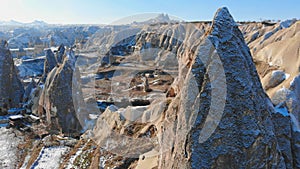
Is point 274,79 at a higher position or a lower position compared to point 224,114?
lower

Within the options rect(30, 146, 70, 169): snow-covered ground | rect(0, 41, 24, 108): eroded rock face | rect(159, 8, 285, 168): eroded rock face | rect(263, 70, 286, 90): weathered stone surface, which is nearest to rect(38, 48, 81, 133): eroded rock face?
→ rect(30, 146, 70, 169): snow-covered ground

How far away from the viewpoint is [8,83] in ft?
63.2

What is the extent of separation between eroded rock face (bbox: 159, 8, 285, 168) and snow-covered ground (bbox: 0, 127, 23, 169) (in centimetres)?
896

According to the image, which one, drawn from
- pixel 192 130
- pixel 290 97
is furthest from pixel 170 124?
pixel 290 97

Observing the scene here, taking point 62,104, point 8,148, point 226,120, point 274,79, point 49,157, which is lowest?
point 8,148

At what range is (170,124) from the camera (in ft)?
17.8

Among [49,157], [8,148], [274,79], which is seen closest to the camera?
[274,79]

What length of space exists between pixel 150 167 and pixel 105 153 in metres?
2.73

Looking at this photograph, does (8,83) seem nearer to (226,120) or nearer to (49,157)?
(49,157)

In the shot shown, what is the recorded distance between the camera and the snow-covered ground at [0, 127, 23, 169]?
10975 mm

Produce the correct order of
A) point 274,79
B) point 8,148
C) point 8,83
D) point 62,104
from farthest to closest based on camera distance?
point 8,83
point 62,104
point 8,148
point 274,79

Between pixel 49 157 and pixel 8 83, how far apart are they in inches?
433

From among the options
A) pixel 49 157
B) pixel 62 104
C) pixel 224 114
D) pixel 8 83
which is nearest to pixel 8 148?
pixel 62 104

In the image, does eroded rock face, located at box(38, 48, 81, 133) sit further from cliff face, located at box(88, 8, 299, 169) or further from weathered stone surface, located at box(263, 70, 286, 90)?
cliff face, located at box(88, 8, 299, 169)
